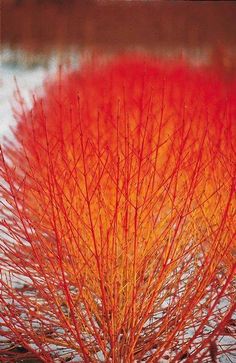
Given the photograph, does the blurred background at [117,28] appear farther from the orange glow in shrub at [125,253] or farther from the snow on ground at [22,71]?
the orange glow in shrub at [125,253]

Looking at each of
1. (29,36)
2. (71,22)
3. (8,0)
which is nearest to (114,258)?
(29,36)

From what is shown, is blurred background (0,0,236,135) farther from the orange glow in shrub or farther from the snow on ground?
the orange glow in shrub

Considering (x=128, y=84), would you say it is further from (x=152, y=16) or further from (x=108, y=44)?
(x=152, y=16)

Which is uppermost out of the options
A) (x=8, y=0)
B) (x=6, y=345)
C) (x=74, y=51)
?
(x=8, y=0)

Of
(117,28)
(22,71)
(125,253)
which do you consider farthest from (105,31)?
(125,253)

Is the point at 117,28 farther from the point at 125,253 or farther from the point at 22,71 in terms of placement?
the point at 125,253

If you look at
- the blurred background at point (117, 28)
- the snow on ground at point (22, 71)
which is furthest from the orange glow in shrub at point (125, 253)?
the blurred background at point (117, 28)

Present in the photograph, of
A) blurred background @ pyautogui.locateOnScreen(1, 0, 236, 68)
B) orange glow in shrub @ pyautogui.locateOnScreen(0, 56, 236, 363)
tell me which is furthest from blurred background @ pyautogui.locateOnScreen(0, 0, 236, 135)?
orange glow in shrub @ pyautogui.locateOnScreen(0, 56, 236, 363)

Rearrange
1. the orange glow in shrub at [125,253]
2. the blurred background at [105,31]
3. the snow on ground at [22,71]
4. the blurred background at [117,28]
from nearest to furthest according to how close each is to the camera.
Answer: the orange glow in shrub at [125,253], the snow on ground at [22,71], the blurred background at [105,31], the blurred background at [117,28]
